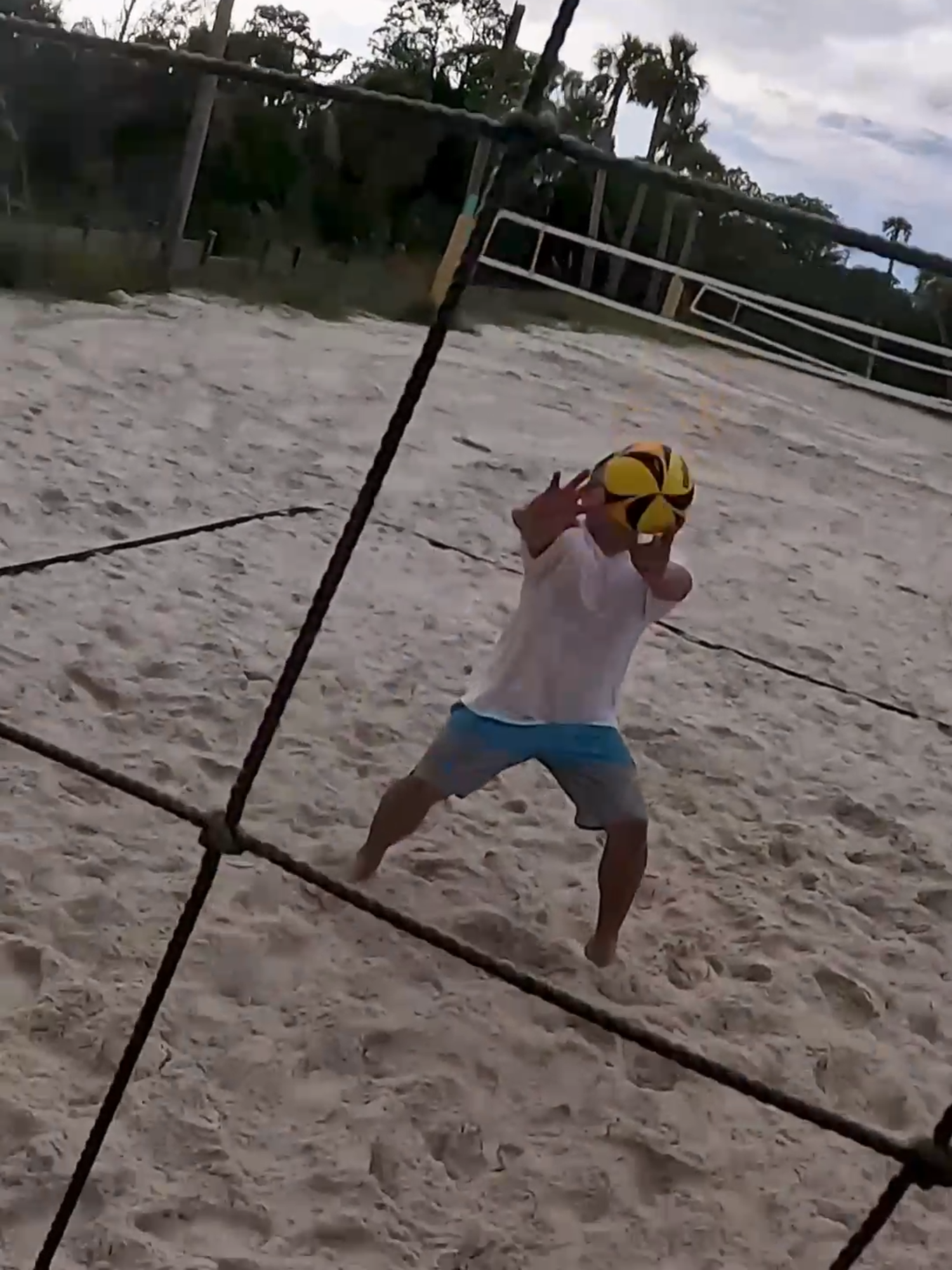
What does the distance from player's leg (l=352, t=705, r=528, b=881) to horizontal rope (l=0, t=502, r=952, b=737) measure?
30.9 inches

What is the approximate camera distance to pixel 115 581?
5.89ft

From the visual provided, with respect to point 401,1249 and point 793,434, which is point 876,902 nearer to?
point 401,1249

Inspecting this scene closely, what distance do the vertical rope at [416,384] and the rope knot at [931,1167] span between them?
1.13 ft

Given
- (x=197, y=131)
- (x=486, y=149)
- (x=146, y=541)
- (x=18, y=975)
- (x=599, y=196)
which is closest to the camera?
(x=18, y=975)

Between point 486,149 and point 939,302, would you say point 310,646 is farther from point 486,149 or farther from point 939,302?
point 939,302

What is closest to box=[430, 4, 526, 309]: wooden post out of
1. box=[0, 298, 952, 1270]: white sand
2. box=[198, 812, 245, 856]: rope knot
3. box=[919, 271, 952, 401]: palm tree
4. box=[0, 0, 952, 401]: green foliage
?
box=[0, 0, 952, 401]: green foliage

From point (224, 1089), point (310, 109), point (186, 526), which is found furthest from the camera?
point (310, 109)

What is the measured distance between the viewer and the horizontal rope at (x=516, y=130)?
1.87 feet

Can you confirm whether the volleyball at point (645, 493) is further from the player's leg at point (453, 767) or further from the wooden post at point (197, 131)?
the wooden post at point (197, 131)

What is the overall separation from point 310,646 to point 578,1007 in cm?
21

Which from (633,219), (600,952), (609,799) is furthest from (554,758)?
(633,219)

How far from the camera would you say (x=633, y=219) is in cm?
346

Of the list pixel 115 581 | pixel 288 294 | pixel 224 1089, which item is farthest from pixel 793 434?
pixel 224 1089

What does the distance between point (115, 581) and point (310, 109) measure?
1.53 meters
